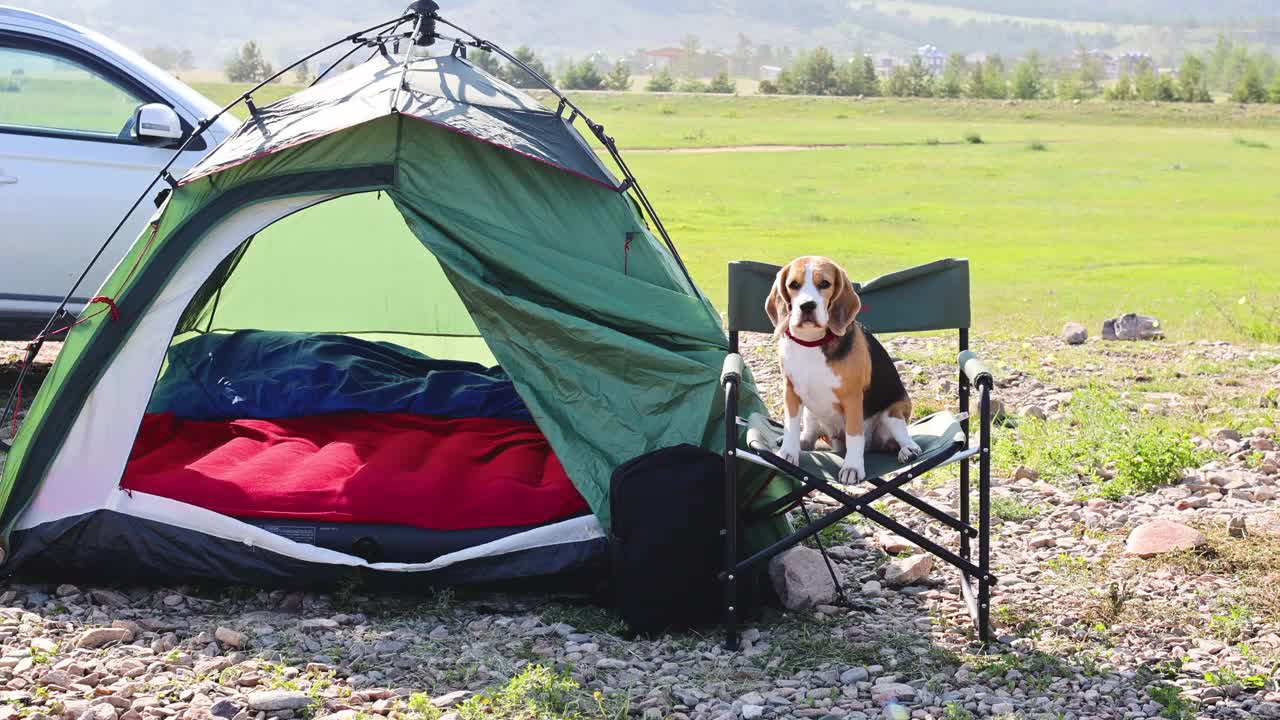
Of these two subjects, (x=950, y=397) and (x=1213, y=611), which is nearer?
(x=1213, y=611)

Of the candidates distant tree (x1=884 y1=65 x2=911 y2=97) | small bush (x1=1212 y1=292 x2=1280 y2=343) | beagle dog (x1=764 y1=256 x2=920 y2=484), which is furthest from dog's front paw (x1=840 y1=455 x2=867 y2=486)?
distant tree (x1=884 y1=65 x2=911 y2=97)

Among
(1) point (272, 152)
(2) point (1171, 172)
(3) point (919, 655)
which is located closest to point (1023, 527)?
(3) point (919, 655)

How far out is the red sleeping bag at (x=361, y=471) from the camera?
13.7 feet

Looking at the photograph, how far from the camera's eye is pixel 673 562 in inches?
149

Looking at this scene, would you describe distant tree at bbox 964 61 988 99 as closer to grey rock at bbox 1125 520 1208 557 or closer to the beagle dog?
grey rock at bbox 1125 520 1208 557

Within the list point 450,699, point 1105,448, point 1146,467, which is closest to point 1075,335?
point 1105,448

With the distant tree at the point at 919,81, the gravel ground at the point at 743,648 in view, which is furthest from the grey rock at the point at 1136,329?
the distant tree at the point at 919,81

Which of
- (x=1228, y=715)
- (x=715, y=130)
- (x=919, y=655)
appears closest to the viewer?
(x=1228, y=715)

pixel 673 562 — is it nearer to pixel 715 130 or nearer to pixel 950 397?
pixel 950 397

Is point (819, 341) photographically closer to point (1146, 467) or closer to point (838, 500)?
point (838, 500)

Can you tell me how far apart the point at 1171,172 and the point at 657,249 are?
98.9 feet

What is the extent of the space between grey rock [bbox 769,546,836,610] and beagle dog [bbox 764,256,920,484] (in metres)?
0.38

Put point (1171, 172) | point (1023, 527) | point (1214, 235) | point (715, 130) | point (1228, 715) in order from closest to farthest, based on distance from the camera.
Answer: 1. point (1228, 715)
2. point (1023, 527)
3. point (1214, 235)
4. point (1171, 172)
5. point (715, 130)

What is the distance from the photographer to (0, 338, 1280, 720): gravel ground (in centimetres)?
335
